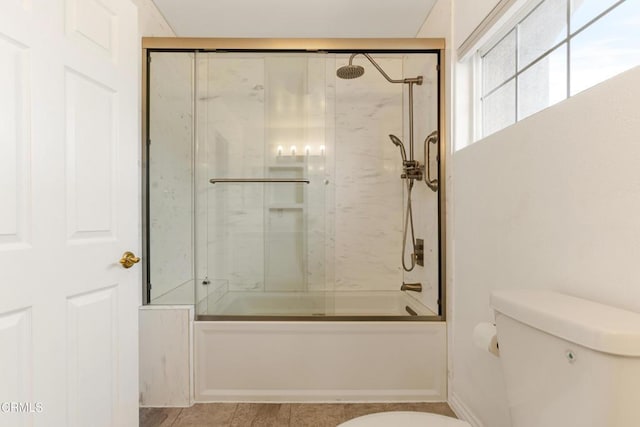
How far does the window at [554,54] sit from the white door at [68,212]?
162 centimetres

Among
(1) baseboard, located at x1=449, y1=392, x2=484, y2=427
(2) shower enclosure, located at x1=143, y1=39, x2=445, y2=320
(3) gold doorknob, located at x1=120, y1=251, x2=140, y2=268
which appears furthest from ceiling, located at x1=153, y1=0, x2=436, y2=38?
(1) baseboard, located at x1=449, y1=392, x2=484, y2=427

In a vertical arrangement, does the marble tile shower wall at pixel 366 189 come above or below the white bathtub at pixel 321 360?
above

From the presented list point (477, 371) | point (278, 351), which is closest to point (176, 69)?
point (278, 351)

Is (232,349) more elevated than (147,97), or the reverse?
(147,97)

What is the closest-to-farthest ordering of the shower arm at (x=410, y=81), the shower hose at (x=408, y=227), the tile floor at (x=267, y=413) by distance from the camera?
the tile floor at (x=267, y=413)
the shower arm at (x=410, y=81)
the shower hose at (x=408, y=227)

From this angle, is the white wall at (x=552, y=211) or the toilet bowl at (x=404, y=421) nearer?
the white wall at (x=552, y=211)

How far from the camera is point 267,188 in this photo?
223 cm

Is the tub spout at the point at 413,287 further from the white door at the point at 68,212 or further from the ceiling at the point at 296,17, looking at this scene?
the ceiling at the point at 296,17

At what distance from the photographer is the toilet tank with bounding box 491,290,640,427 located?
635 millimetres

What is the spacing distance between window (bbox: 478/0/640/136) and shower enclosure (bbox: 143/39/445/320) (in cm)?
41

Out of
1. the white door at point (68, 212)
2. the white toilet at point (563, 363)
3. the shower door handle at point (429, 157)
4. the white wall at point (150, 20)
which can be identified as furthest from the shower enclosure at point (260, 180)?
the white toilet at point (563, 363)

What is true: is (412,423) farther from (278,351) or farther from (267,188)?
(267,188)

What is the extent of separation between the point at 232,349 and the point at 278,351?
0.26m

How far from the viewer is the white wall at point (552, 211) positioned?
83 centimetres
